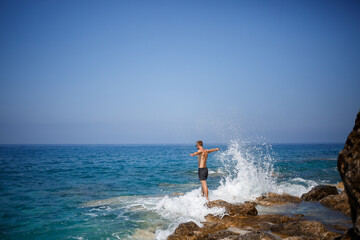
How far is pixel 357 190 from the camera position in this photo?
10.6 ft

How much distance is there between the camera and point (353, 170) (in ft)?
10.8

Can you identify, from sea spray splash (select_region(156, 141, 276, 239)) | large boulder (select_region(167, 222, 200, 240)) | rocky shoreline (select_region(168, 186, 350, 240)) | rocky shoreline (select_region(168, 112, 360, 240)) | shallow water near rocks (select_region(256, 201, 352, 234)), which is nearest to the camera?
rocky shoreline (select_region(168, 112, 360, 240))

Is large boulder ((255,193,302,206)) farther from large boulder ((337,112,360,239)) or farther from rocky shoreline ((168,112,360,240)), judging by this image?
large boulder ((337,112,360,239))

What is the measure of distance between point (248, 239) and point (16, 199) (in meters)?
12.5

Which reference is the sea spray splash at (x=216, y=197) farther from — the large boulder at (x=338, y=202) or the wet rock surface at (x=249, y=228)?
the large boulder at (x=338, y=202)

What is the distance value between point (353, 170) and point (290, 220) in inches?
181

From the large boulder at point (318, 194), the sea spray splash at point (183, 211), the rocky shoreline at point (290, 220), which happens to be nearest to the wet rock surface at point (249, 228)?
the rocky shoreline at point (290, 220)

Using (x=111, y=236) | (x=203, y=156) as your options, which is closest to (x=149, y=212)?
(x=111, y=236)

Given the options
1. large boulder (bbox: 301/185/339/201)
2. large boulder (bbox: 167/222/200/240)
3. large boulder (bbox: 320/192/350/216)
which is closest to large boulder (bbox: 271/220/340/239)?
large boulder (bbox: 167/222/200/240)

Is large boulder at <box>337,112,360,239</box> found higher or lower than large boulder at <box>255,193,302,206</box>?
higher

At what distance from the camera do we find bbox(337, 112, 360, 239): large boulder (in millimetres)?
3232

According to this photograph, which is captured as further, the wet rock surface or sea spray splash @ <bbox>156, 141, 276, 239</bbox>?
sea spray splash @ <bbox>156, 141, 276, 239</bbox>

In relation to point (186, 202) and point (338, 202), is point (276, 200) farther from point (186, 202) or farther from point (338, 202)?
point (186, 202)

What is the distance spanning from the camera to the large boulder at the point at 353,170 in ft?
10.6
